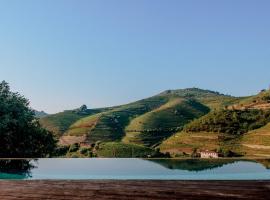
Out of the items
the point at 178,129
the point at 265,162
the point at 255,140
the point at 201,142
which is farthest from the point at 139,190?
the point at 178,129

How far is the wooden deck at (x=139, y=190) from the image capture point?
297 centimetres

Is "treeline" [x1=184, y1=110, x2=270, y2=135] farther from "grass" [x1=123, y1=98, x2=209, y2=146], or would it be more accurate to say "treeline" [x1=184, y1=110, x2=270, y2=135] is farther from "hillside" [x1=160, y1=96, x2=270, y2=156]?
"grass" [x1=123, y1=98, x2=209, y2=146]

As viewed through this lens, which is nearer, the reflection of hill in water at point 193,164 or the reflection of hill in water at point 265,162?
the reflection of hill in water at point 265,162

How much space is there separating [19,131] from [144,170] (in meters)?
25.2

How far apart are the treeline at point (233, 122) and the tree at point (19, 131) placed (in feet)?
271

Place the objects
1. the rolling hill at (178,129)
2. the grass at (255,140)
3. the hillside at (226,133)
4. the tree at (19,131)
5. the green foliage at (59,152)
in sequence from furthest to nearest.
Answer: the rolling hill at (178,129), the hillside at (226,133), the grass at (255,140), the green foliage at (59,152), the tree at (19,131)

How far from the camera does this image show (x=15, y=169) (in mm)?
7012

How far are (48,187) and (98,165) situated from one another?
4.58 m

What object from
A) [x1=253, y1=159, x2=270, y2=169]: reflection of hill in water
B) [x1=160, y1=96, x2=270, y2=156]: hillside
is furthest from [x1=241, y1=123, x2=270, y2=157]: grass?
[x1=253, y1=159, x2=270, y2=169]: reflection of hill in water

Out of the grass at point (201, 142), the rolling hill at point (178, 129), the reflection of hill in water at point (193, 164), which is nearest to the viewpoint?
the reflection of hill in water at point (193, 164)

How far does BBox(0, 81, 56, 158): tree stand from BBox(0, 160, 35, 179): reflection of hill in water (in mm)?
20496

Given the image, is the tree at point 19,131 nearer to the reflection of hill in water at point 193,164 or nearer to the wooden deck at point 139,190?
the reflection of hill in water at point 193,164

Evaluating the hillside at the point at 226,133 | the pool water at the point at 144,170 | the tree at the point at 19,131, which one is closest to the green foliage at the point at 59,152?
the tree at the point at 19,131

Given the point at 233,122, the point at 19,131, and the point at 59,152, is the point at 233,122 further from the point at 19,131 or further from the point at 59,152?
the point at 19,131
